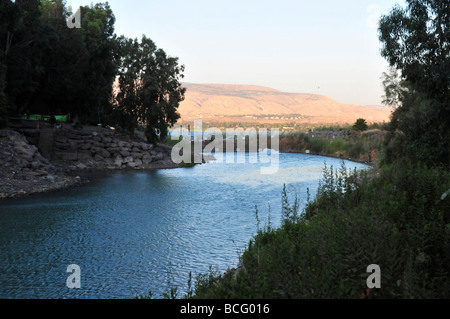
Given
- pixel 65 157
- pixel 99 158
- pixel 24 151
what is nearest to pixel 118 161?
pixel 99 158

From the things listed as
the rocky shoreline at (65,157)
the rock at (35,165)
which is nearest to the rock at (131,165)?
the rocky shoreline at (65,157)

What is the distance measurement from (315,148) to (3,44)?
136 feet

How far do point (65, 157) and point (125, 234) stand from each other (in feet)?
80.6

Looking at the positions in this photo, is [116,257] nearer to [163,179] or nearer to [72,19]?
[163,179]

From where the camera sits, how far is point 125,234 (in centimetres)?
1472

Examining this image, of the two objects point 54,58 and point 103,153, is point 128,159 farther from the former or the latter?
point 54,58

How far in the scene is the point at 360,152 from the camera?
164 ft

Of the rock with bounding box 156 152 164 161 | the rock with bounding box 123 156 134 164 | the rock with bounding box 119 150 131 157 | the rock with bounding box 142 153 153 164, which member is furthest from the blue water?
the rock with bounding box 156 152 164 161

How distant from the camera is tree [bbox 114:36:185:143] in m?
44.1

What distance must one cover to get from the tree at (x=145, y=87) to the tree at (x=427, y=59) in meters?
30.3

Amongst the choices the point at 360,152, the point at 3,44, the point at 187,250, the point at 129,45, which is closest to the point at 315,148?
the point at 360,152

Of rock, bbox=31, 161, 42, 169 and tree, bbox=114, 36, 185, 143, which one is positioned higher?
tree, bbox=114, 36, 185, 143

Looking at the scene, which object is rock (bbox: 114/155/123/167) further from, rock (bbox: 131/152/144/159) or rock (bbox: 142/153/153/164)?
rock (bbox: 142/153/153/164)

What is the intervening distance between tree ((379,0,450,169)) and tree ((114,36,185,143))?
1194 inches
